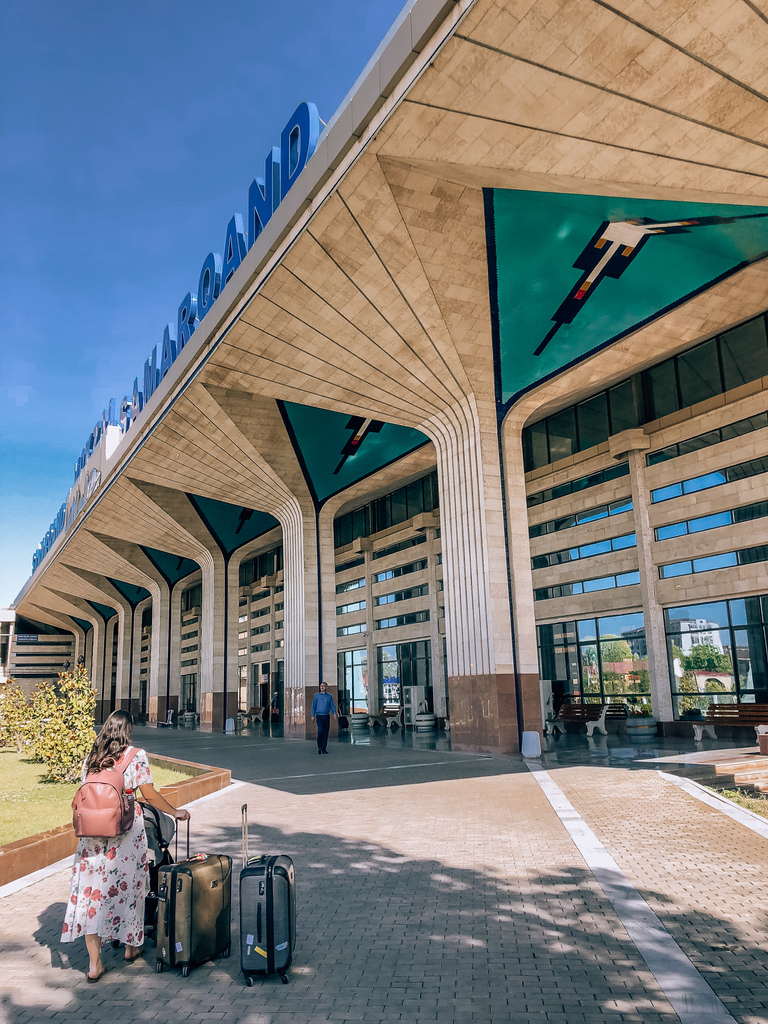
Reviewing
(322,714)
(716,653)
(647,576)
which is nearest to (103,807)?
(322,714)

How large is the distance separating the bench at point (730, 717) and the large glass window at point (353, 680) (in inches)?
642

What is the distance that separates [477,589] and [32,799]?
30.2ft

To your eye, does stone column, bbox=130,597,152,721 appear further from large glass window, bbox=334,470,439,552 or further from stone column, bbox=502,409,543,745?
stone column, bbox=502,409,543,745

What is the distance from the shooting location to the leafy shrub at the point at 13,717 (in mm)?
20734

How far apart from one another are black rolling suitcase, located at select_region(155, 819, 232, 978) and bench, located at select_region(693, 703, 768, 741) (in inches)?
573

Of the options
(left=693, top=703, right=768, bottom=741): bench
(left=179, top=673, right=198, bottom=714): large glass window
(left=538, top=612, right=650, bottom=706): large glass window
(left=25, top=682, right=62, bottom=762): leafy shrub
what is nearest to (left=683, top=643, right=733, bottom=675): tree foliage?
(left=693, top=703, right=768, bottom=741): bench

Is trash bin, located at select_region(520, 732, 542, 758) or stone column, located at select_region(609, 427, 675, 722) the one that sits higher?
stone column, located at select_region(609, 427, 675, 722)

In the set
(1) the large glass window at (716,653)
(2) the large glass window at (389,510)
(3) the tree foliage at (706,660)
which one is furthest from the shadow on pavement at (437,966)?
(2) the large glass window at (389,510)

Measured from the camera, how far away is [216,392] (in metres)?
18.9

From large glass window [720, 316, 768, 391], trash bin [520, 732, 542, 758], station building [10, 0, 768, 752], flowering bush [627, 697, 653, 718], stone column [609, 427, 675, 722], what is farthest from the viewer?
flowering bush [627, 697, 653, 718]

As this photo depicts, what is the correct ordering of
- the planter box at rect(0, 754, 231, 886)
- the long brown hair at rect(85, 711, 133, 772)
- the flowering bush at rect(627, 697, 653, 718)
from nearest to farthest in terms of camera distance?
the long brown hair at rect(85, 711, 133, 772)
the planter box at rect(0, 754, 231, 886)
the flowering bush at rect(627, 697, 653, 718)

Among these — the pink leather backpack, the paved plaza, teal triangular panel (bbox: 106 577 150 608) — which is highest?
teal triangular panel (bbox: 106 577 150 608)

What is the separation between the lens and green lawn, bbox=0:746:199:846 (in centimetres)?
835

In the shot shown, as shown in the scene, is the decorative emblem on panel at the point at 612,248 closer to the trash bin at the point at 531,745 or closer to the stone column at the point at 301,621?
the trash bin at the point at 531,745
